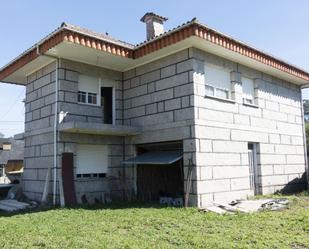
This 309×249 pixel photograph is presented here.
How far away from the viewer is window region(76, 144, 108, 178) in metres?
12.1

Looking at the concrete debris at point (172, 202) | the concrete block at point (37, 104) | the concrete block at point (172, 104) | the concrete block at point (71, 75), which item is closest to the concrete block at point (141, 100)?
the concrete block at point (172, 104)

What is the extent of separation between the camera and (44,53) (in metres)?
11.4

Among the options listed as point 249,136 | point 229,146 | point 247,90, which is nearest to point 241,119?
point 249,136

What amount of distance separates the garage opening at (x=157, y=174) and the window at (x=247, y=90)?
11.0 ft

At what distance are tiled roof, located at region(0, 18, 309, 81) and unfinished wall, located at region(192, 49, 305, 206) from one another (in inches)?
29.5

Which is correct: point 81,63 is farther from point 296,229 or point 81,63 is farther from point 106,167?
point 296,229

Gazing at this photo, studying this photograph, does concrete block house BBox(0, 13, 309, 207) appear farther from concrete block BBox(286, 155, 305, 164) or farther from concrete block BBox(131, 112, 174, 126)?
concrete block BBox(286, 155, 305, 164)

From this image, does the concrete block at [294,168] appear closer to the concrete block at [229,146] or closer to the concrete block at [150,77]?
the concrete block at [229,146]

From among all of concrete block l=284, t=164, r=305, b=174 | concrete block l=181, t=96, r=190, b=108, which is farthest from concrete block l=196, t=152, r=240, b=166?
concrete block l=284, t=164, r=305, b=174

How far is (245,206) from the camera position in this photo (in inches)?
400

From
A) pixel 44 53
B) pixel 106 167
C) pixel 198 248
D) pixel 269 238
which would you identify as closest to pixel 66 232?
pixel 198 248

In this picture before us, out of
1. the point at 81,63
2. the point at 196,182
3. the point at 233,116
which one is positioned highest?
the point at 81,63

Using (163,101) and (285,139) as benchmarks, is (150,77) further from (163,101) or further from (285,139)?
(285,139)

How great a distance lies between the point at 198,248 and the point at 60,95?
7.72 m
